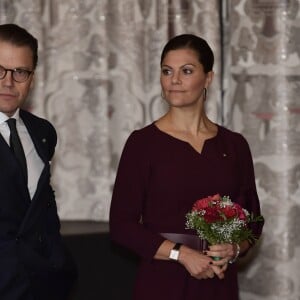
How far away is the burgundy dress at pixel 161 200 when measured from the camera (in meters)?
3.01

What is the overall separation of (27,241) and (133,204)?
0.51m

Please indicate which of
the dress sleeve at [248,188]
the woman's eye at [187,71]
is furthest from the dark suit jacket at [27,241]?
the dress sleeve at [248,188]

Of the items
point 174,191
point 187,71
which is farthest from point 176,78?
point 174,191

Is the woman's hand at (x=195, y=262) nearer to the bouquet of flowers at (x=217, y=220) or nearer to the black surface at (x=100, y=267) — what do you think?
the bouquet of flowers at (x=217, y=220)

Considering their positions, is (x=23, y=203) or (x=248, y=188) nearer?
(x=23, y=203)

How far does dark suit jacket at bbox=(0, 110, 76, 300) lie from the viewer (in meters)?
2.63

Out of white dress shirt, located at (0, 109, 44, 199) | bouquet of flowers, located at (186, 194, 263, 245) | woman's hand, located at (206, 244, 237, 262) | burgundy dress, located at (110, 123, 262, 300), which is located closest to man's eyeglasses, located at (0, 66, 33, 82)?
white dress shirt, located at (0, 109, 44, 199)

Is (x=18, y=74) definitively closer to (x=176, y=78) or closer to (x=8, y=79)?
(x=8, y=79)

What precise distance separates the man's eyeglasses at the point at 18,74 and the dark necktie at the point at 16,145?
17cm

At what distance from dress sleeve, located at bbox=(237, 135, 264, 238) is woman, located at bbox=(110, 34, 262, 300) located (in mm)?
41

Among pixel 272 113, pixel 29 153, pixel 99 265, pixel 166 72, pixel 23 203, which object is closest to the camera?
pixel 23 203

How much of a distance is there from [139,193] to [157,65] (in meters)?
1.65

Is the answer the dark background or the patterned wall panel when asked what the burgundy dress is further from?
the patterned wall panel

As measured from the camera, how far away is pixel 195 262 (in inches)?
113
